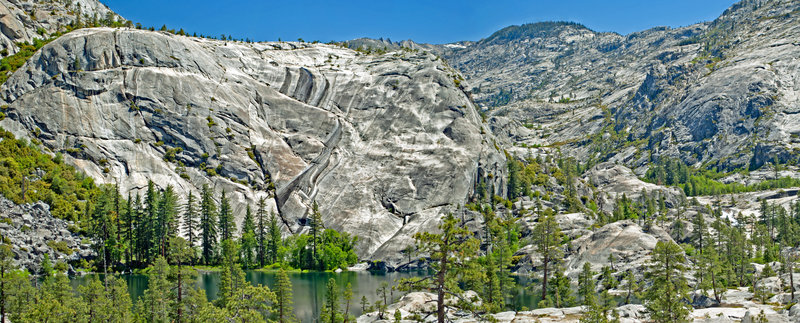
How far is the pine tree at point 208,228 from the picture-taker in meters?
124

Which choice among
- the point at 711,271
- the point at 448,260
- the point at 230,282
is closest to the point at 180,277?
the point at 230,282

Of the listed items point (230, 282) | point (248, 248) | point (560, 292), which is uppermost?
point (248, 248)

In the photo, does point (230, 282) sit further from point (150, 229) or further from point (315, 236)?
point (315, 236)

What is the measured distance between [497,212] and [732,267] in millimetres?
71458

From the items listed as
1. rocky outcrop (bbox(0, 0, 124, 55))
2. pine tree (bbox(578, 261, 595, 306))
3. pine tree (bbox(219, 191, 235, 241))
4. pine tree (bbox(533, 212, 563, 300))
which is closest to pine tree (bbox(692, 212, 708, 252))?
pine tree (bbox(578, 261, 595, 306))

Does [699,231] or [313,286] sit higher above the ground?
[699,231]

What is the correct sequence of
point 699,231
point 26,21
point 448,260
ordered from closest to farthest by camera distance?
point 448,260 → point 699,231 → point 26,21

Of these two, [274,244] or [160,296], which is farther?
[274,244]

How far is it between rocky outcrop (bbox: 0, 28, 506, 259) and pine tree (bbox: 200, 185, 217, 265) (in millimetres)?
15014

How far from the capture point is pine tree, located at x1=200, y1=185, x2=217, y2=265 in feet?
406

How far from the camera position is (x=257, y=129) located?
168 meters

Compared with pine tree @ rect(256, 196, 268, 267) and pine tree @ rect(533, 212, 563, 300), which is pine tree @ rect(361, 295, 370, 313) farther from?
pine tree @ rect(256, 196, 268, 267)

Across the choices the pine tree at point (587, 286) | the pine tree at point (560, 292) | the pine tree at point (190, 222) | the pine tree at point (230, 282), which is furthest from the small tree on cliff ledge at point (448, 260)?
the pine tree at point (190, 222)

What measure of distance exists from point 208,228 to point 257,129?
48818mm
